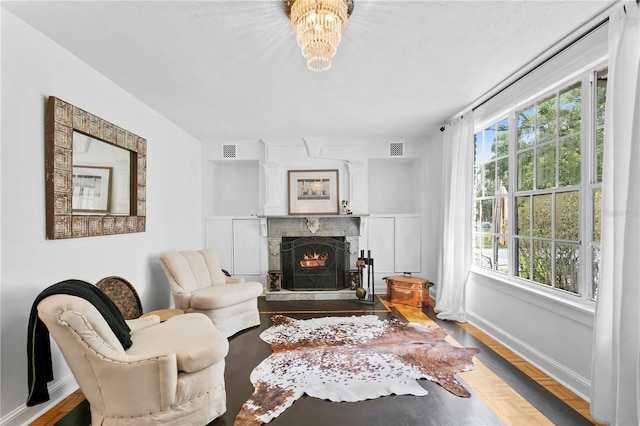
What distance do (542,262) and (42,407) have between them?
3.91 meters

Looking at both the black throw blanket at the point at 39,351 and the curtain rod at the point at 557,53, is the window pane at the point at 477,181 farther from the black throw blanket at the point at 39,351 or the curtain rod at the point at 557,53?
the black throw blanket at the point at 39,351

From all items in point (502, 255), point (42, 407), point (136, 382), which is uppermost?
point (502, 255)

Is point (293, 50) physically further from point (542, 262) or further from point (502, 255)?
point (502, 255)

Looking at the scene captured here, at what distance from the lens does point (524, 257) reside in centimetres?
308

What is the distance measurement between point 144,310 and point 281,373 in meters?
1.90

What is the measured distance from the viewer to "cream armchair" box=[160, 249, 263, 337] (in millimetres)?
3324

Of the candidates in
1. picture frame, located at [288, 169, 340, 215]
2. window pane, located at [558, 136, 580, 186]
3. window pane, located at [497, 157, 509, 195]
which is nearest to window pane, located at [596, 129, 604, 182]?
window pane, located at [558, 136, 580, 186]

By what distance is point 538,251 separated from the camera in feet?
9.50

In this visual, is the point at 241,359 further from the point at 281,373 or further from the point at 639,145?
the point at 639,145

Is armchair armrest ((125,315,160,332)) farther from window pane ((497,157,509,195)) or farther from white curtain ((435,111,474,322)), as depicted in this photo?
window pane ((497,157,509,195))

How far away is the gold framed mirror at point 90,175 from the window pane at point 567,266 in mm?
3750

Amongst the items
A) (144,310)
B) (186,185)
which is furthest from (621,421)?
(186,185)

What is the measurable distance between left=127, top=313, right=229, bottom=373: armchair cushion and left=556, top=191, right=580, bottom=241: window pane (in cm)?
267

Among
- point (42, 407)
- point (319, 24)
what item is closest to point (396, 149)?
point (319, 24)
